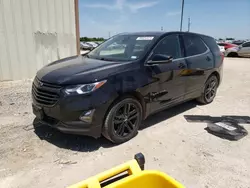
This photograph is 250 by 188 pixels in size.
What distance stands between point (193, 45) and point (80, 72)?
8.76 ft

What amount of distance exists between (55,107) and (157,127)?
1881mm

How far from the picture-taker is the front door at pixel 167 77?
351 cm

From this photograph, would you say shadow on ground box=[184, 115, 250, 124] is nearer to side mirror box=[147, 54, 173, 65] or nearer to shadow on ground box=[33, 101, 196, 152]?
shadow on ground box=[33, 101, 196, 152]

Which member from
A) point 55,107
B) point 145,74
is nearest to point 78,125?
point 55,107

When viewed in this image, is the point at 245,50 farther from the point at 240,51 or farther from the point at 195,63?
the point at 195,63

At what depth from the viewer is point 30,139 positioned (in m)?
3.35

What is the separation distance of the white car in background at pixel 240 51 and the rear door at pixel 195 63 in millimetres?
14843

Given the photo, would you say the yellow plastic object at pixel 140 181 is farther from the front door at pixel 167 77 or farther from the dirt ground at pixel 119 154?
the front door at pixel 167 77

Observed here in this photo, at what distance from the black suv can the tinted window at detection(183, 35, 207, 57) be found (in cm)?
2

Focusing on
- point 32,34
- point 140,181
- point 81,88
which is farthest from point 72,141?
point 32,34

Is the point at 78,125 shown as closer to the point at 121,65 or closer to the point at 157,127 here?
the point at 121,65

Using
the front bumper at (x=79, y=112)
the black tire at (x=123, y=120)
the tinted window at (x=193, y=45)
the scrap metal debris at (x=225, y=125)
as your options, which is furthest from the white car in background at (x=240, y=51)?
the front bumper at (x=79, y=112)

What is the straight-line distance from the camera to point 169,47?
155 inches

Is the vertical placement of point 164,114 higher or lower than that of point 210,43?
lower
